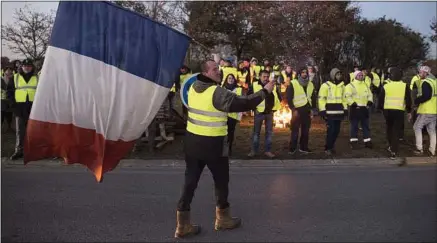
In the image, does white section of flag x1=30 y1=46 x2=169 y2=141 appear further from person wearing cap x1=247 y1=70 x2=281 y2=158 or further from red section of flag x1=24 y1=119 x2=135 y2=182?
person wearing cap x1=247 y1=70 x2=281 y2=158

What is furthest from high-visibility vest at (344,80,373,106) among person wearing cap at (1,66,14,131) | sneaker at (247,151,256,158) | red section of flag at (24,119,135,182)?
person wearing cap at (1,66,14,131)

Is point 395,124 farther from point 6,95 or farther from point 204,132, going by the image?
point 6,95

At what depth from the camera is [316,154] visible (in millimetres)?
9812

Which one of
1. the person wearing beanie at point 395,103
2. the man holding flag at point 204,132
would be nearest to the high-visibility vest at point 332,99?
the person wearing beanie at point 395,103

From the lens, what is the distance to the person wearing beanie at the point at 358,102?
10.0 m

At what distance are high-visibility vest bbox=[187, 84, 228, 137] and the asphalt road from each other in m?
1.12

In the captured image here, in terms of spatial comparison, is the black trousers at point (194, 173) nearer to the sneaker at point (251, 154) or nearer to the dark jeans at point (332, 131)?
the sneaker at point (251, 154)

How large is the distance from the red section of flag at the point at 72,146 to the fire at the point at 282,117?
8.88m

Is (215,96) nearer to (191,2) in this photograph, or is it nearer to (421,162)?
(421,162)

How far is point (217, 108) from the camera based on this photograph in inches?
191

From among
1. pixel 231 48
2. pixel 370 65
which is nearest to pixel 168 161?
pixel 370 65

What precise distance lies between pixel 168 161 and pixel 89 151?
193 inches

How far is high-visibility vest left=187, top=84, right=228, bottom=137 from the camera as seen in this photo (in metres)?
4.89

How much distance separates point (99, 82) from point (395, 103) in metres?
7.09
